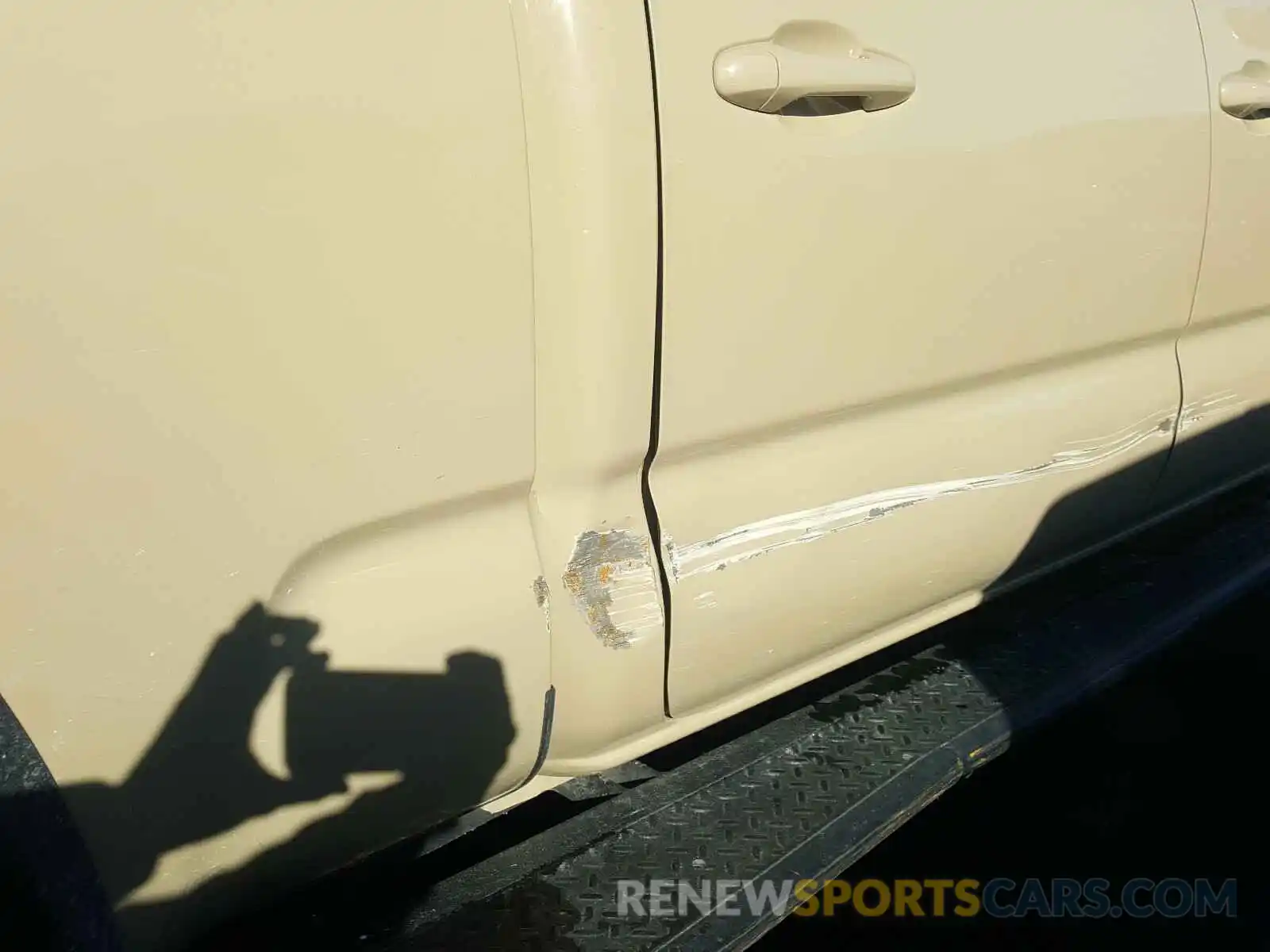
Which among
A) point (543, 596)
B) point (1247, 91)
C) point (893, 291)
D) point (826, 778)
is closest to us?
point (543, 596)

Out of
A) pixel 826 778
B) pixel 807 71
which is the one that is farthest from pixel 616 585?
pixel 807 71

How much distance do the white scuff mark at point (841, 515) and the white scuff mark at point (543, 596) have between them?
0.18m

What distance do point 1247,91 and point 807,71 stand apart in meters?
1.21

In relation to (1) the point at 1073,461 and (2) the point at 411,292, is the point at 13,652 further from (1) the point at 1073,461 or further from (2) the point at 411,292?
(1) the point at 1073,461

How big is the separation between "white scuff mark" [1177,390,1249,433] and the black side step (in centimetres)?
36

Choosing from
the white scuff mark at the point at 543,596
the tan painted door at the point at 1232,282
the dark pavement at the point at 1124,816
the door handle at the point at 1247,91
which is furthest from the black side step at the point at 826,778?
the door handle at the point at 1247,91

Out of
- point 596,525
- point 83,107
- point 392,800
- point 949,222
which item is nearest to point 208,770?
point 392,800

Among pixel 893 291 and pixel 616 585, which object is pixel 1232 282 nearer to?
pixel 893 291

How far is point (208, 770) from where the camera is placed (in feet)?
3.59

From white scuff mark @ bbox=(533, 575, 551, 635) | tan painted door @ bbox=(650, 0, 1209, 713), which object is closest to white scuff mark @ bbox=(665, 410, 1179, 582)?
tan painted door @ bbox=(650, 0, 1209, 713)

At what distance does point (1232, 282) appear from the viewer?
2203 mm

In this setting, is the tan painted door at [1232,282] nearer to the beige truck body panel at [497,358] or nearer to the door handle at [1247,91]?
the door handle at [1247,91]

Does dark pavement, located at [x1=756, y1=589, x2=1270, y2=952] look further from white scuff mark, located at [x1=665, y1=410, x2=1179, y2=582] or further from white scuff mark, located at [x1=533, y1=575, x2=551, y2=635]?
white scuff mark, located at [x1=533, y1=575, x2=551, y2=635]

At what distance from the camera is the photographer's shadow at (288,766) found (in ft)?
3.50
